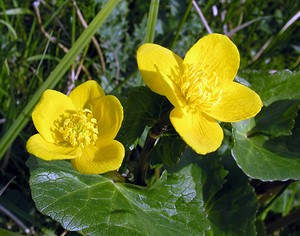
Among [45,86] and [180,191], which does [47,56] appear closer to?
[45,86]

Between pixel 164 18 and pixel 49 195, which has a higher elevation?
pixel 49 195

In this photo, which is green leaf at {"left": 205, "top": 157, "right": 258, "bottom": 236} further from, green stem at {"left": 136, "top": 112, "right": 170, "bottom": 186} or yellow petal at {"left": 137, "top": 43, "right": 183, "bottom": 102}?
yellow petal at {"left": 137, "top": 43, "right": 183, "bottom": 102}

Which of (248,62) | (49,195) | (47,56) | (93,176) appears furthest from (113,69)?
(49,195)

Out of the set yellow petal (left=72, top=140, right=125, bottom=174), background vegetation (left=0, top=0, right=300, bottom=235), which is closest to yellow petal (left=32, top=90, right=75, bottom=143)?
yellow petal (left=72, top=140, right=125, bottom=174)

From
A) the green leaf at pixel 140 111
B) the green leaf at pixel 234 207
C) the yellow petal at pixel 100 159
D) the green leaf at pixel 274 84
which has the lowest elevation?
the green leaf at pixel 234 207

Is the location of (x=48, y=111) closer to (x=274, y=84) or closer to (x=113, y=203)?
(x=113, y=203)

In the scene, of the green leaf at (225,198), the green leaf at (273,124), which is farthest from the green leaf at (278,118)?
the green leaf at (225,198)

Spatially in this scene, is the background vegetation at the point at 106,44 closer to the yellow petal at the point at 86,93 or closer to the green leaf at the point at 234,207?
the green leaf at the point at 234,207
